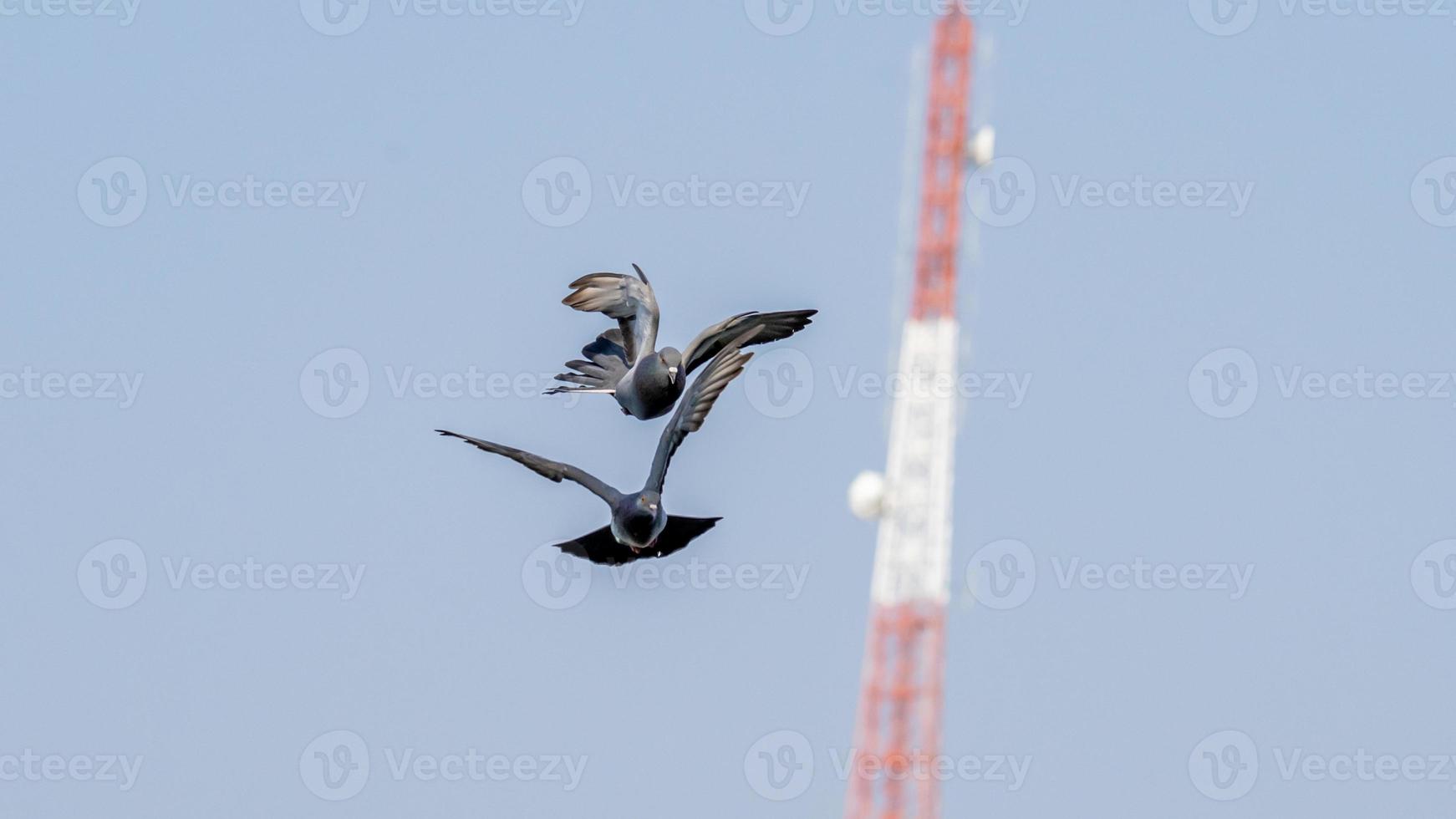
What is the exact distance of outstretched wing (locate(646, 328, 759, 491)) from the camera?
27672 mm

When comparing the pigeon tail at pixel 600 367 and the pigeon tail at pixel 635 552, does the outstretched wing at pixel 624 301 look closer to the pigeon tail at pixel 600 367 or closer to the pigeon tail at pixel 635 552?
the pigeon tail at pixel 600 367

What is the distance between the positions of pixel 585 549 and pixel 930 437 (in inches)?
951

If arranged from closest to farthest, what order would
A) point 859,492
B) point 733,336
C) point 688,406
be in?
point 688,406 → point 733,336 → point 859,492

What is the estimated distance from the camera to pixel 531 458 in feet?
91.6

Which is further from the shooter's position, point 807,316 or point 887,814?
point 887,814

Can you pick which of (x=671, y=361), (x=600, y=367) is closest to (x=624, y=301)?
(x=600, y=367)

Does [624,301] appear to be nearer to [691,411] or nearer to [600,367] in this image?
[600,367]

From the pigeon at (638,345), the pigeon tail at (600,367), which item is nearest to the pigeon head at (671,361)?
the pigeon at (638,345)

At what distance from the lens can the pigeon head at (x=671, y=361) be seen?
1092 inches

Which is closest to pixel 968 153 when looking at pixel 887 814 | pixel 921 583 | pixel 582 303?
pixel 921 583

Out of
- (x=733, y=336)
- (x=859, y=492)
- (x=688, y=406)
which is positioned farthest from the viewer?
(x=859, y=492)

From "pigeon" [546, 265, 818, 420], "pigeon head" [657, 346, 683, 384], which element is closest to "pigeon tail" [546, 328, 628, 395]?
"pigeon" [546, 265, 818, 420]

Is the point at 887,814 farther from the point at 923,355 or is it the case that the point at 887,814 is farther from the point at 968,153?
the point at 968,153

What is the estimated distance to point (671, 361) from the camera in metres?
27.9
